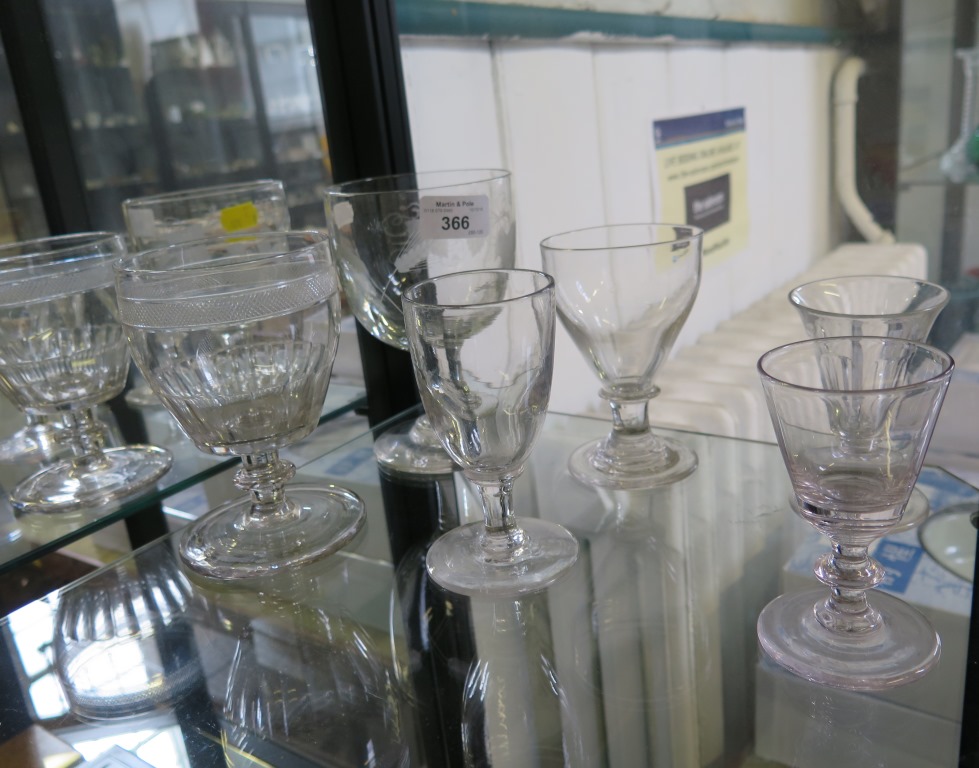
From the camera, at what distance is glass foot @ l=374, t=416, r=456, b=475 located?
663 mm

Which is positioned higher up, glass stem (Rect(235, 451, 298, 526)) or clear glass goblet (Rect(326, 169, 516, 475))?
clear glass goblet (Rect(326, 169, 516, 475))

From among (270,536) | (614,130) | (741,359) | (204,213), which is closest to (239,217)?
(204,213)

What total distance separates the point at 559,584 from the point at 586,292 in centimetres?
21

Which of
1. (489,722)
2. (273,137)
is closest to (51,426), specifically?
(273,137)

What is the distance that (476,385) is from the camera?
1.57ft

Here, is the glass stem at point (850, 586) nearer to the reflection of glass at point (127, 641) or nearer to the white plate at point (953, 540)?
the white plate at point (953, 540)

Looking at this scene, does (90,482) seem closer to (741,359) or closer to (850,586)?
Answer: (850,586)

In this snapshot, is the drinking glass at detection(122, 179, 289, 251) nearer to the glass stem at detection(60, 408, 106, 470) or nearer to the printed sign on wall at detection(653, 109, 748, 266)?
the glass stem at detection(60, 408, 106, 470)

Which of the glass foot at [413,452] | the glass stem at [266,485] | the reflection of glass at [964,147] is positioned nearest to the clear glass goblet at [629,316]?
the glass foot at [413,452]

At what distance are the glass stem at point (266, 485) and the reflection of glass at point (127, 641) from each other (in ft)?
0.21

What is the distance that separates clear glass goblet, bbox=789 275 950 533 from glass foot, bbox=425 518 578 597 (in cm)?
20

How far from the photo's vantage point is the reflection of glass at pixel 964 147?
119cm

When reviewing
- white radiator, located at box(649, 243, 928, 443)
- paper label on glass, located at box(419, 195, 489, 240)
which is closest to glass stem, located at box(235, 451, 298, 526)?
paper label on glass, located at box(419, 195, 489, 240)

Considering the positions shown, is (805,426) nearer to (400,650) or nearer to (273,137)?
(400,650)
